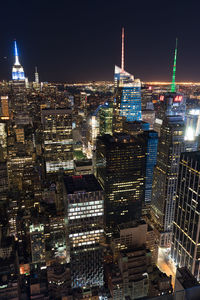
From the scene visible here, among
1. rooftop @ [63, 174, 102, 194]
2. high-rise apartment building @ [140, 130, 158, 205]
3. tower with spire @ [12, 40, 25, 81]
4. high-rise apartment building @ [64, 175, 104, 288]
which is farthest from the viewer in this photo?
tower with spire @ [12, 40, 25, 81]

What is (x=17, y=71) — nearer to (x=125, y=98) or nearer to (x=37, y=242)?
(x=125, y=98)

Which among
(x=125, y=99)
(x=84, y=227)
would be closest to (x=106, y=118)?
(x=125, y=99)

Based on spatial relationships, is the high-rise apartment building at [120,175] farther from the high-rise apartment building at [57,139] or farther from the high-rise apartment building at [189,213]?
the high-rise apartment building at [57,139]

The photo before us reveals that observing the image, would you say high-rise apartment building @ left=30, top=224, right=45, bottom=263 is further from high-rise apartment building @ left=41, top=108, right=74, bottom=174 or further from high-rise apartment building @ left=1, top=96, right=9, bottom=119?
high-rise apartment building @ left=1, top=96, right=9, bottom=119

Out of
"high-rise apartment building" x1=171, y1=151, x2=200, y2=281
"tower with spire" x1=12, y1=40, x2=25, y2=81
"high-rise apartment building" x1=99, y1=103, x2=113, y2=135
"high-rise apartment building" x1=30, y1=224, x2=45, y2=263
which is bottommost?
"high-rise apartment building" x1=30, y1=224, x2=45, y2=263

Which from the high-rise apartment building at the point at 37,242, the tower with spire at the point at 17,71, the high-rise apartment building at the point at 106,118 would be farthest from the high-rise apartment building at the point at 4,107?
the high-rise apartment building at the point at 37,242

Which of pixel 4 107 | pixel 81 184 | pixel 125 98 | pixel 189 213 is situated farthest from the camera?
pixel 4 107

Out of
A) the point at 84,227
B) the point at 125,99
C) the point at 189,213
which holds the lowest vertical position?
the point at 84,227

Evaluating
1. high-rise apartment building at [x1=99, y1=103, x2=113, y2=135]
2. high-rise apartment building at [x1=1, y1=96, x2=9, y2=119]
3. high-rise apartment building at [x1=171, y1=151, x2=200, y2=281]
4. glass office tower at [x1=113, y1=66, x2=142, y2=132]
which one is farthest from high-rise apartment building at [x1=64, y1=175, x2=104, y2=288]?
high-rise apartment building at [x1=1, y1=96, x2=9, y2=119]
